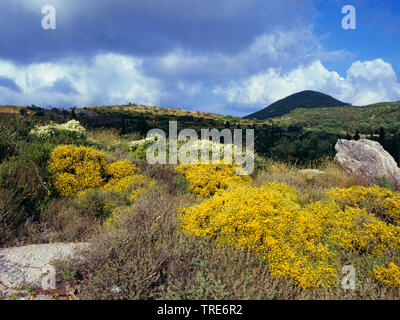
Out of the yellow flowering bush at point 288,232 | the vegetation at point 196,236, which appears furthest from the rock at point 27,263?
the yellow flowering bush at point 288,232

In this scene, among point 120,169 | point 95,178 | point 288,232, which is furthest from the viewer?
point 120,169

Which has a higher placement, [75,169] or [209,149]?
[209,149]

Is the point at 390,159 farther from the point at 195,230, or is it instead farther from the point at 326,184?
the point at 195,230

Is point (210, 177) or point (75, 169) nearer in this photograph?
point (75, 169)

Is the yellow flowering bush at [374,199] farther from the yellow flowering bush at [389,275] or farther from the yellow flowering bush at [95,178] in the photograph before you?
the yellow flowering bush at [95,178]

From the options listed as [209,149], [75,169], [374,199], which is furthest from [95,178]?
[374,199]

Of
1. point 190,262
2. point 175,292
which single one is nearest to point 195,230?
point 190,262

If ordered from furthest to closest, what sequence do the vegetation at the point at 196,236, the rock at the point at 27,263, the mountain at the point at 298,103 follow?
the mountain at the point at 298,103 → the rock at the point at 27,263 → the vegetation at the point at 196,236

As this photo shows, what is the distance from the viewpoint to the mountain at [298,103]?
8988cm

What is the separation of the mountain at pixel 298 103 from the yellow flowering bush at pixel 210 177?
82.9m

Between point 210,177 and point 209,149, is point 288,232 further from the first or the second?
point 209,149

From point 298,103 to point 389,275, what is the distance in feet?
338

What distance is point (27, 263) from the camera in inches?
129

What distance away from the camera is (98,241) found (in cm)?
341
